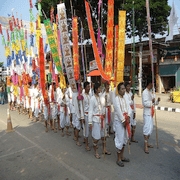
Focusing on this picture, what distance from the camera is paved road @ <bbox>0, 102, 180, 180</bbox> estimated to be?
11.4 feet

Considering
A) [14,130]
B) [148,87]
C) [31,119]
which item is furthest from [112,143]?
[31,119]

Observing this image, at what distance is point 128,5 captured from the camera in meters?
14.1

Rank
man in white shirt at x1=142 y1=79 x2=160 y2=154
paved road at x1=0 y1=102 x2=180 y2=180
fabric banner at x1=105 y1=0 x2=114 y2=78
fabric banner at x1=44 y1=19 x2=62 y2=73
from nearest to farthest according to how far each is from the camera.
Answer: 1. paved road at x1=0 y1=102 x2=180 y2=180
2. man in white shirt at x1=142 y1=79 x2=160 y2=154
3. fabric banner at x1=105 y1=0 x2=114 y2=78
4. fabric banner at x1=44 y1=19 x2=62 y2=73

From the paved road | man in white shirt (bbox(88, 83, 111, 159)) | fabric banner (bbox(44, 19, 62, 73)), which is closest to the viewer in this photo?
the paved road

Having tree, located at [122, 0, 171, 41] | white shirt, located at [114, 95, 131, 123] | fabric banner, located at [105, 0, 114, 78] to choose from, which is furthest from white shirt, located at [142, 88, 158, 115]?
tree, located at [122, 0, 171, 41]

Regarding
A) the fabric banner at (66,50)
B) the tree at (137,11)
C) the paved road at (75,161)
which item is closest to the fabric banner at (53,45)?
the fabric banner at (66,50)

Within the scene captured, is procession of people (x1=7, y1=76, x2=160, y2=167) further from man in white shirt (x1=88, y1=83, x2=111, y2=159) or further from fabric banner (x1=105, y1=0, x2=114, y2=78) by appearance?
fabric banner (x1=105, y1=0, x2=114, y2=78)

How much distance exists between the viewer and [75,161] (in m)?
4.10

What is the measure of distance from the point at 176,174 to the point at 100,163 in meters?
1.41

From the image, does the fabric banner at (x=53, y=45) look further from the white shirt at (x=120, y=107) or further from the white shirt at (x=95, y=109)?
the white shirt at (x=120, y=107)

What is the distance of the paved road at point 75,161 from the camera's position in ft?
11.4

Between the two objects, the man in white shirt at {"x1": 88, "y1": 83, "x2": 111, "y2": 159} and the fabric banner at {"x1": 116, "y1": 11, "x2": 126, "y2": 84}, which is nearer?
the man in white shirt at {"x1": 88, "y1": 83, "x2": 111, "y2": 159}

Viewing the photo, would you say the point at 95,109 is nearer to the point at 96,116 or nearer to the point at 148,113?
the point at 96,116

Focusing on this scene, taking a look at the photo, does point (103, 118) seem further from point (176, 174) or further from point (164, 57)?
point (164, 57)
